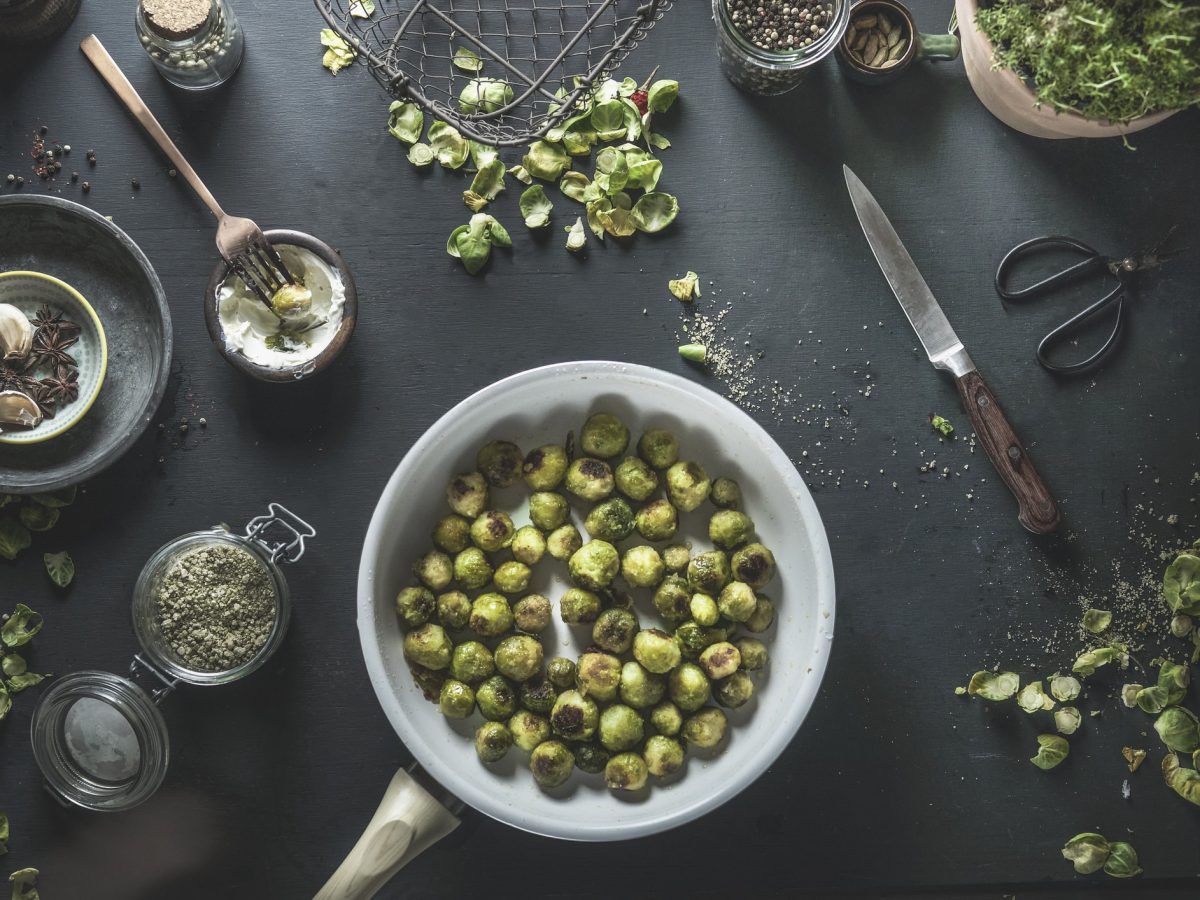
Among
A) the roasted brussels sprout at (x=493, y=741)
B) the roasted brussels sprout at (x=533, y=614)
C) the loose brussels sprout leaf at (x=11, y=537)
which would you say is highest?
the loose brussels sprout leaf at (x=11, y=537)

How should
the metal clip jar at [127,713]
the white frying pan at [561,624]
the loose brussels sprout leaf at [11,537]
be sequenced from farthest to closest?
the loose brussels sprout leaf at [11,537], the metal clip jar at [127,713], the white frying pan at [561,624]

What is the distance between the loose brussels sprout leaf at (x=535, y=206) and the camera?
2.15 m

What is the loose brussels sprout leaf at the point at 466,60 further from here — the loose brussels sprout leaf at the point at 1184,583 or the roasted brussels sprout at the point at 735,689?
the loose brussels sprout leaf at the point at 1184,583

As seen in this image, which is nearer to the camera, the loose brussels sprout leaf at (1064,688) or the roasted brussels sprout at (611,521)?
the roasted brussels sprout at (611,521)

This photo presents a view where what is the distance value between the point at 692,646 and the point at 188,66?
164 cm

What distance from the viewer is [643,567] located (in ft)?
6.59

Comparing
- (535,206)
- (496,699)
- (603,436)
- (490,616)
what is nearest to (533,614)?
(490,616)

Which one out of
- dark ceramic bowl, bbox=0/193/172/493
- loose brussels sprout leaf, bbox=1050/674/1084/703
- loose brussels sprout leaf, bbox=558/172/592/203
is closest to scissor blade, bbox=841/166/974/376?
loose brussels sprout leaf, bbox=558/172/592/203

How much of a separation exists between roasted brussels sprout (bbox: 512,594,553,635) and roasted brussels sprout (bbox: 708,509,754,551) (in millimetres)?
387

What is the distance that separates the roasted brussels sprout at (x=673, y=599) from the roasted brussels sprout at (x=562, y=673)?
8.9 inches

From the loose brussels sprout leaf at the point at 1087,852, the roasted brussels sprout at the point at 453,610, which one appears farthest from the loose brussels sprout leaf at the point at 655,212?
the loose brussels sprout leaf at the point at 1087,852

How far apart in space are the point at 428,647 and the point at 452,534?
237 millimetres

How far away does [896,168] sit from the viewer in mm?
2195

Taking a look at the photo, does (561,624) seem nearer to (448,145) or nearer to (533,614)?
(533,614)
